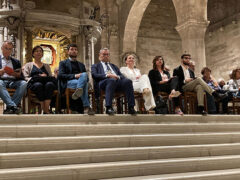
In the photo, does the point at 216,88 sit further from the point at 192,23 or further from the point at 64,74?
the point at 64,74

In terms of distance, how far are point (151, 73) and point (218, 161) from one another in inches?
99.3

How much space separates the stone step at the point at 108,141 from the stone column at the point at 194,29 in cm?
500

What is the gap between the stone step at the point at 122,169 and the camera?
2.80m

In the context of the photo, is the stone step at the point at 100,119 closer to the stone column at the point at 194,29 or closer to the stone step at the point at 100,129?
the stone step at the point at 100,129

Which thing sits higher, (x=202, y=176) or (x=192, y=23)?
(x=192, y=23)

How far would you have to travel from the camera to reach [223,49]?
15.3 metres

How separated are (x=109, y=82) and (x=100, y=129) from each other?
1.07 m

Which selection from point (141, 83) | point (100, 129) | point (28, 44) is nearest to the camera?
point (100, 129)

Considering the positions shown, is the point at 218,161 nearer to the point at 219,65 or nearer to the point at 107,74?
the point at 107,74

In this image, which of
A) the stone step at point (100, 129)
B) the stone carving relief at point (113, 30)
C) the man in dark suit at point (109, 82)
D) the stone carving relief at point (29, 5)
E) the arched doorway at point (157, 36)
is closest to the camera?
the stone step at point (100, 129)

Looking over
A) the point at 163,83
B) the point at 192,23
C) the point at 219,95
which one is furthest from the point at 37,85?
the point at 192,23

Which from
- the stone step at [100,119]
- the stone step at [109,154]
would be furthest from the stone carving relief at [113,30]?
the stone step at [109,154]

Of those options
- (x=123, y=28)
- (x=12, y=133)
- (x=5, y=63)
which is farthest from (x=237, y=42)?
(x=12, y=133)

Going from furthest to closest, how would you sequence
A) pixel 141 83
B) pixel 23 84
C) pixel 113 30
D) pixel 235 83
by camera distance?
pixel 113 30
pixel 235 83
pixel 141 83
pixel 23 84
